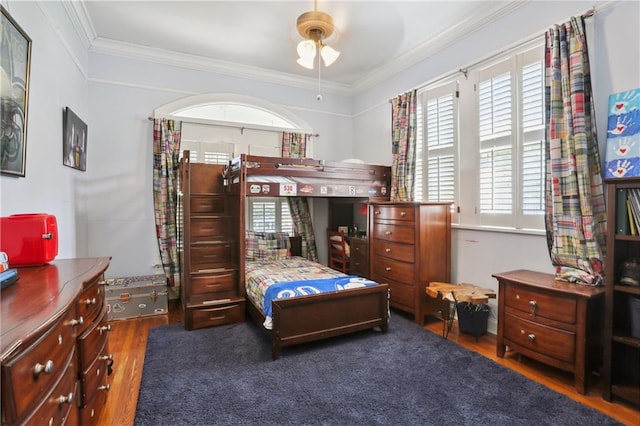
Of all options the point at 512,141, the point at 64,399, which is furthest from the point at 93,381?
the point at 512,141

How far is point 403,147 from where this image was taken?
158 inches

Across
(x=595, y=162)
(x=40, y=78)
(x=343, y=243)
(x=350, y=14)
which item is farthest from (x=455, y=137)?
(x=40, y=78)

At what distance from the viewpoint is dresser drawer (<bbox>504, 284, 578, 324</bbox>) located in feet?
7.23

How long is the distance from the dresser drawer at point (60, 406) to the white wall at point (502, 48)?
129 inches

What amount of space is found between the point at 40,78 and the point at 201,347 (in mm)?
2436

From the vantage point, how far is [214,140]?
4.42 meters

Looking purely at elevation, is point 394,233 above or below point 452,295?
above

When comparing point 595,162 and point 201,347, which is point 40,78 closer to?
point 201,347

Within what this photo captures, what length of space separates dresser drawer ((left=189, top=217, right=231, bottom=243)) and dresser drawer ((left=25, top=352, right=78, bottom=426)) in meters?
2.19

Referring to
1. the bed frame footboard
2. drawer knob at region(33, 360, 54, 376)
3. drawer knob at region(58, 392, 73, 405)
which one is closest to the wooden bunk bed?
the bed frame footboard

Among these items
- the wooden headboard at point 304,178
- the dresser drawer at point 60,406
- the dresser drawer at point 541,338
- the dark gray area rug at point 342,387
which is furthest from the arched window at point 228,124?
the dresser drawer at point 541,338

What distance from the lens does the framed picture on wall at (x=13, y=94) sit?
5.57 ft

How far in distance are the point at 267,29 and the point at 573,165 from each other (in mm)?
3181

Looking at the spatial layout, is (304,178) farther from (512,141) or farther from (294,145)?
(512,141)
